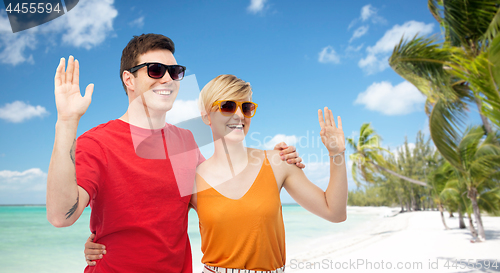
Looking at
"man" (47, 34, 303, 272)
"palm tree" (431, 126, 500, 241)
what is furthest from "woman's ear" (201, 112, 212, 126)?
"palm tree" (431, 126, 500, 241)

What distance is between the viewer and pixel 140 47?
2.17 metres

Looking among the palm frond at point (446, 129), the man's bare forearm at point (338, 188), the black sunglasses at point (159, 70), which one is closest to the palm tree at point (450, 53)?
the palm frond at point (446, 129)

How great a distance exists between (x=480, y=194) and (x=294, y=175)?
12.1 metres

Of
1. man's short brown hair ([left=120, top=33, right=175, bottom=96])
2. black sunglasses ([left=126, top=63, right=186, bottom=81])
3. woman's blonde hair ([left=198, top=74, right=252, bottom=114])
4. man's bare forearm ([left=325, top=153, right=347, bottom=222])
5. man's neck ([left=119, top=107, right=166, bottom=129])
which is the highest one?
man's short brown hair ([left=120, top=33, right=175, bottom=96])

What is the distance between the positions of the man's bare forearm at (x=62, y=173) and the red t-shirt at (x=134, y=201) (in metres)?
0.29

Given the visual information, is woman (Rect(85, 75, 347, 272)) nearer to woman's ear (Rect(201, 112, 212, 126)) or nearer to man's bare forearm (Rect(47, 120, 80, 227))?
woman's ear (Rect(201, 112, 212, 126))

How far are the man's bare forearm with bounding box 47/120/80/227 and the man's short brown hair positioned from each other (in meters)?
0.97

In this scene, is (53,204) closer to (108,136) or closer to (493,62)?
(108,136)

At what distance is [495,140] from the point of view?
773cm

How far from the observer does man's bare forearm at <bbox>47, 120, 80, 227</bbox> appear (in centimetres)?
131

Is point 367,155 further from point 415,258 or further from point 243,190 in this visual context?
point 243,190

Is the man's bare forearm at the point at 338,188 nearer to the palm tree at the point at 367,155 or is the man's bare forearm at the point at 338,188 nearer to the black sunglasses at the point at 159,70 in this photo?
the black sunglasses at the point at 159,70

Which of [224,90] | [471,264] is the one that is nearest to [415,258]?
[471,264]

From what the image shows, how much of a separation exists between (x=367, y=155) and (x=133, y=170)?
2231 cm
